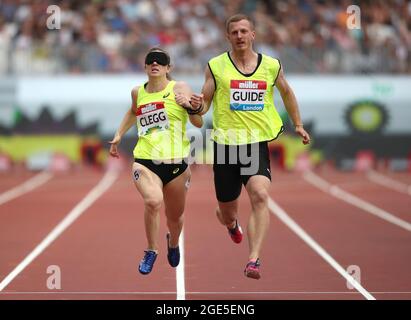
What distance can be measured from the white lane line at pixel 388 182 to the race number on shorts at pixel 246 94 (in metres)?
11.1

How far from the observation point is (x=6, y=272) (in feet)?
34.6

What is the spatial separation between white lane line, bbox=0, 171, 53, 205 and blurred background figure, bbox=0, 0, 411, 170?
3.39 feet

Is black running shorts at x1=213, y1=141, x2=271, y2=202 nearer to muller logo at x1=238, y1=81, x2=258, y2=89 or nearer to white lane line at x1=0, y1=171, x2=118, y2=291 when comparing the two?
muller logo at x1=238, y1=81, x2=258, y2=89

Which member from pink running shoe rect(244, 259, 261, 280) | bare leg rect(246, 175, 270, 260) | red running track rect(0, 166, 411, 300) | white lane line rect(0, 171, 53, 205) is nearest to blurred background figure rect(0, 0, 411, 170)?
white lane line rect(0, 171, 53, 205)

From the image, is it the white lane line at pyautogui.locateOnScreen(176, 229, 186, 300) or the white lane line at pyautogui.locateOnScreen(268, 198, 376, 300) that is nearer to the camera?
the white lane line at pyautogui.locateOnScreen(176, 229, 186, 300)

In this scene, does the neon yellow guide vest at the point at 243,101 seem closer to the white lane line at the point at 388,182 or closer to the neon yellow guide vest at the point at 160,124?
the neon yellow guide vest at the point at 160,124

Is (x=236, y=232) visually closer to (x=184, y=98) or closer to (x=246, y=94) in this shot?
(x=246, y=94)

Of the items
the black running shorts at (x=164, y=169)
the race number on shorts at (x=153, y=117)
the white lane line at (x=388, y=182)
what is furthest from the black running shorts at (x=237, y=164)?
the white lane line at (x=388, y=182)

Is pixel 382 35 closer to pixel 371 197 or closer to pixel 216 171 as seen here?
pixel 371 197

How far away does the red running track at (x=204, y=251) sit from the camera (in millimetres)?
9500

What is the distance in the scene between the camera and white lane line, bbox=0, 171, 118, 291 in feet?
34.9

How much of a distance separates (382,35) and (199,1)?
4757 mm

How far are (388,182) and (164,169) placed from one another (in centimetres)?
1405
